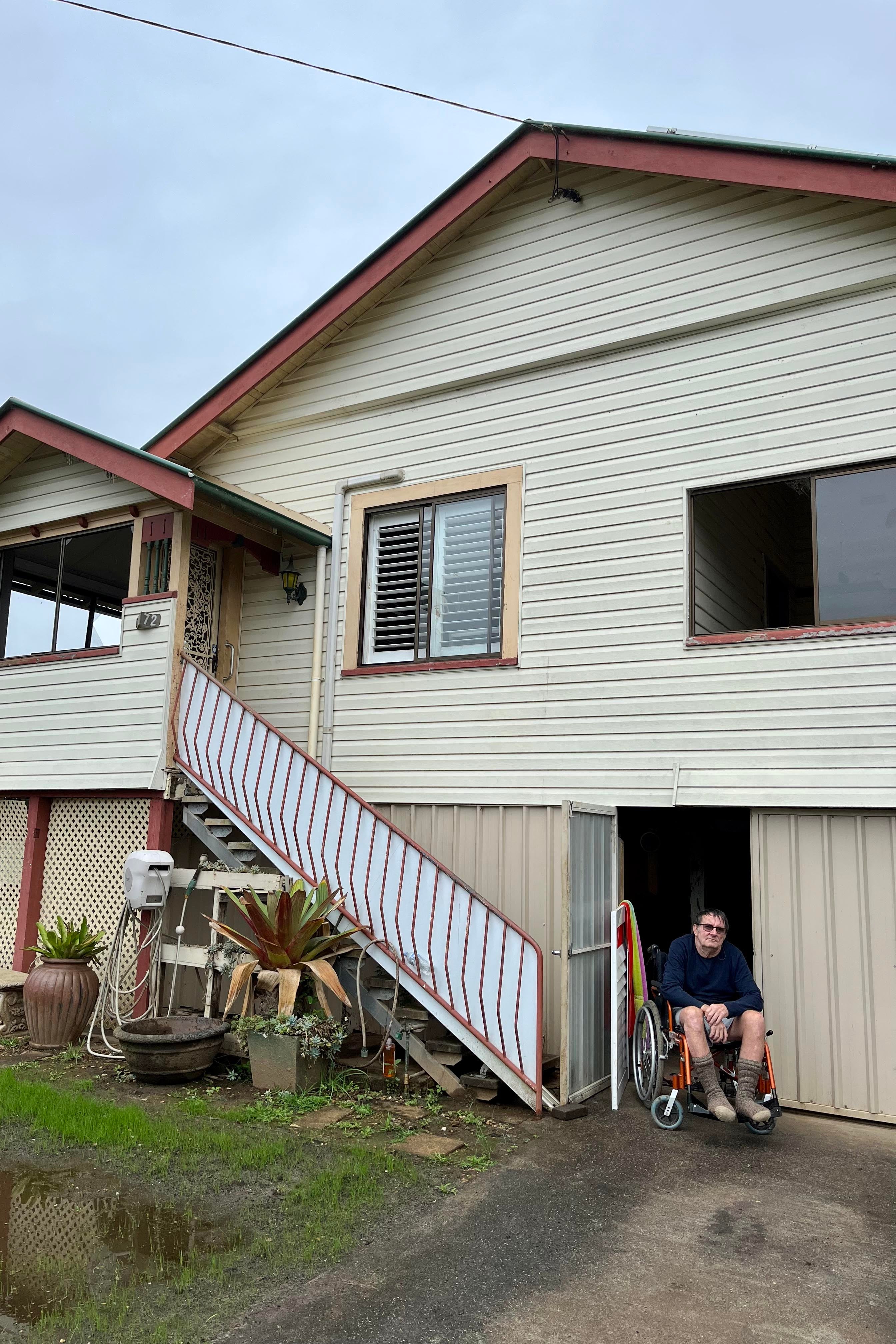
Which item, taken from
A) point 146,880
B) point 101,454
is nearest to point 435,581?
point 101,454

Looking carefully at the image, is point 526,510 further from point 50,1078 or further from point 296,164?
point 296,164

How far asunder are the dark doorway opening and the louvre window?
7.58 feet

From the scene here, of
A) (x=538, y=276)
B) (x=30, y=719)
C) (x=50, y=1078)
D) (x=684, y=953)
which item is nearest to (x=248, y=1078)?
(x=50, y=1078)

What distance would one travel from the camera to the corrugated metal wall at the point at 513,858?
8.07 meters

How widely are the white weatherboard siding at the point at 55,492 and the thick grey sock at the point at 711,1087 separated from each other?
6.46 meters

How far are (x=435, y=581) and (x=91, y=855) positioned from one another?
4.00 metres

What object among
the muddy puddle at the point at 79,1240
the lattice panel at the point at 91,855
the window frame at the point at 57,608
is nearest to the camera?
the muddy puddle at the point at 79,1240

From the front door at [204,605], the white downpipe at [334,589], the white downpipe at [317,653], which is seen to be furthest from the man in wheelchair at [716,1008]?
the front door at [204,605]

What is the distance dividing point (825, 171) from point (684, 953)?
Answer: 209 inches

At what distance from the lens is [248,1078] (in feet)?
24.1

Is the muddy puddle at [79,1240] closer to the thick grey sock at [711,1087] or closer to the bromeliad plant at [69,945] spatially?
the thick grey sock at [711,1087]

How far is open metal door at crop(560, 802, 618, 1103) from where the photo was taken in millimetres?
6750

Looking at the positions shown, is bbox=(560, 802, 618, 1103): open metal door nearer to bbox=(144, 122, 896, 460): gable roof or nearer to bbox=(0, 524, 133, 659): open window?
bbox=(144, 122, 896, 460): gable roof

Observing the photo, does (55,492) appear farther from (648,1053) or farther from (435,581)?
(648,1053)
